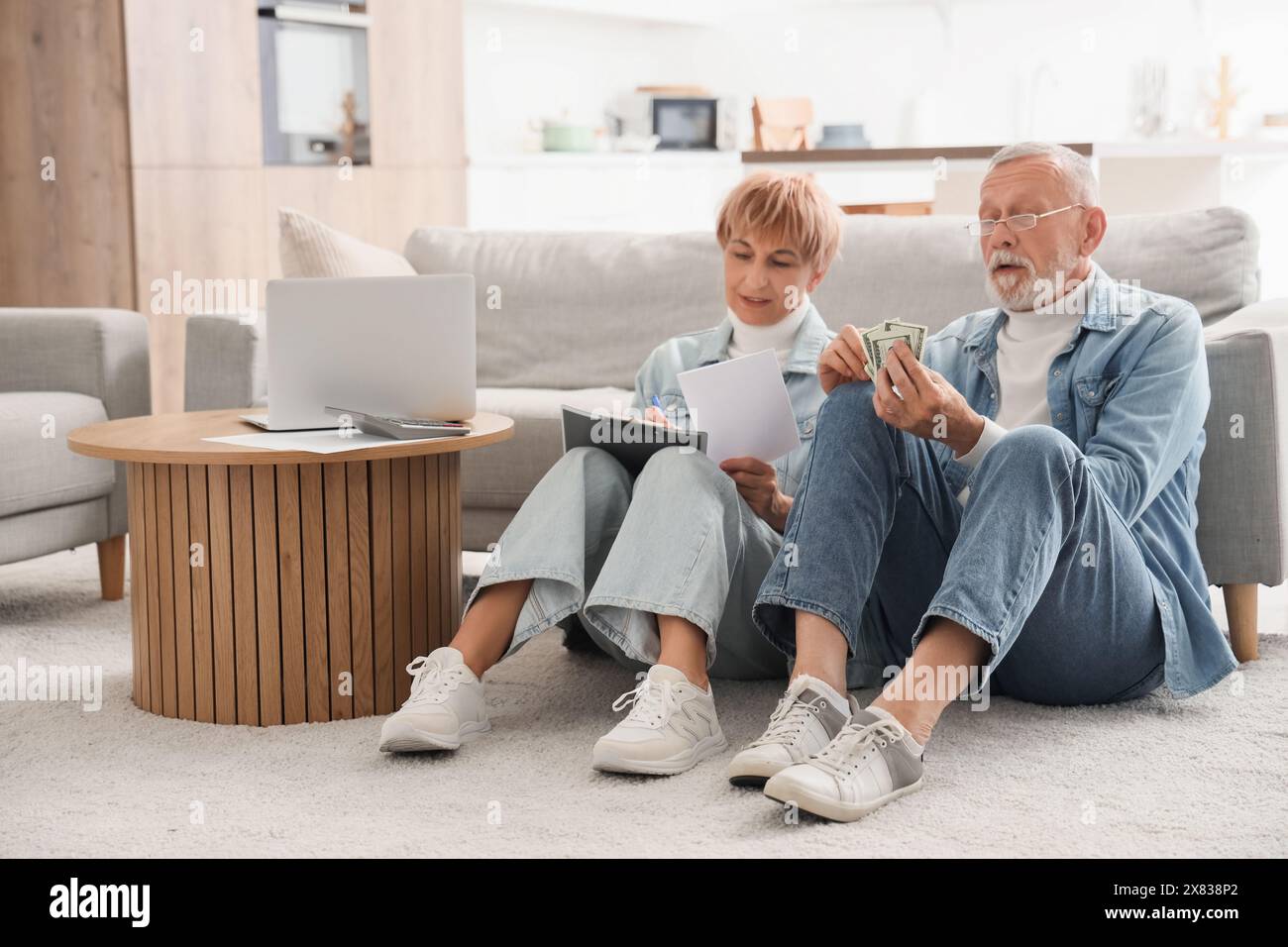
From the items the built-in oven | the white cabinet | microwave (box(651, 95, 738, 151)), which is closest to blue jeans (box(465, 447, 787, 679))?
the built-in oven

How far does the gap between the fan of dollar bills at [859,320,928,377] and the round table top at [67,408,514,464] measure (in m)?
0.57

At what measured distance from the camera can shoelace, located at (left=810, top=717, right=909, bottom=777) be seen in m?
1.58

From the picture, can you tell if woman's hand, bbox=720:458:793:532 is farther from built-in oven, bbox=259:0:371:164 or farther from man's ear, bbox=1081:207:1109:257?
built-in oven, bbox=259:0:371:164

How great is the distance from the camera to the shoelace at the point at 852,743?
62.1 inches

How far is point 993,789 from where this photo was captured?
1.68m

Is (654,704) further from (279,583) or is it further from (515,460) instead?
(515,460)

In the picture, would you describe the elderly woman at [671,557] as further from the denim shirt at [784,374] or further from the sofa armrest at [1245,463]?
the sofa armrest at [1245,463]

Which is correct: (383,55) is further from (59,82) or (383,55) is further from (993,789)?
(993,789)

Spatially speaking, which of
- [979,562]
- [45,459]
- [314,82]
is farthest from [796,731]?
[314,82]

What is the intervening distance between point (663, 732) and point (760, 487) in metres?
0.41

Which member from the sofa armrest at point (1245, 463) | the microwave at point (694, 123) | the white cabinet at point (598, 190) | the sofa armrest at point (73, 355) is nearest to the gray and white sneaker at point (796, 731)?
the sofa armrest at point (1245, 463)

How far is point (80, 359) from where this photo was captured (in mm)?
2855

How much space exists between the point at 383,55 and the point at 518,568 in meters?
3.73

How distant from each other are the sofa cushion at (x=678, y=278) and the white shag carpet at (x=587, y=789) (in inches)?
34.5
